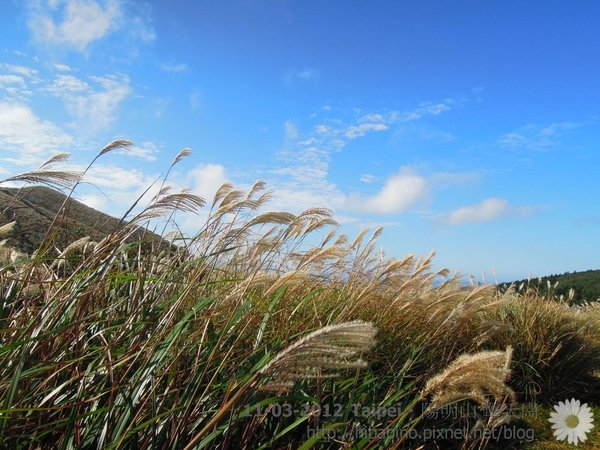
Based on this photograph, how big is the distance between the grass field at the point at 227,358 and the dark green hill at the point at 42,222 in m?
0.23

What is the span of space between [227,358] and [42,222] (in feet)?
7.81

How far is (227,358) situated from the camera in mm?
2168

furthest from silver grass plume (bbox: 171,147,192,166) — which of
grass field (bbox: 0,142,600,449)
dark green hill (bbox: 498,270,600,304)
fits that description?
dark green hill (bbox: 498,270,600,304)

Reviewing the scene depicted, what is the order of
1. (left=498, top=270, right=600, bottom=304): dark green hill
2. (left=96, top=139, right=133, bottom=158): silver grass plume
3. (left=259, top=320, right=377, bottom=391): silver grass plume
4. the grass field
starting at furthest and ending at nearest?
(left=498, top=270, right=600, bottom=304): dark green hill < (left=96, top=139, right=133, bottom=158): silver grass plume < the grass field < (left=259, top=320, right=377, bottom=391): silver grass plume

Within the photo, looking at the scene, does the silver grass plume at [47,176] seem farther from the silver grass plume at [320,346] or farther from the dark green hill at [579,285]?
the dark green hill at [579,285]

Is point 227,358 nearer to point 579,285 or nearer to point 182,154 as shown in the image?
point 182,154

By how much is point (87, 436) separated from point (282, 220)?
47.9 inches

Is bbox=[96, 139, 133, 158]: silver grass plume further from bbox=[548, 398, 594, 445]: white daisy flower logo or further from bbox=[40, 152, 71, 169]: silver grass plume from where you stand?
bbox=[548, 398, 594, 445]: white daisy flower logo

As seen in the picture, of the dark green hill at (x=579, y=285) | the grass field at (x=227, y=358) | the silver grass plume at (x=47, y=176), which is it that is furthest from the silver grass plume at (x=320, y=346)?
the dark green hill at (x=579, y=285)

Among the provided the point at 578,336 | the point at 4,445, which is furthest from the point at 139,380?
the point at 578,336

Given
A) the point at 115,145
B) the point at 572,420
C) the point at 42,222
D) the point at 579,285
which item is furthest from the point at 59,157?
the point at 579,285

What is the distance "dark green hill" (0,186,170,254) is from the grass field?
0.75 feet

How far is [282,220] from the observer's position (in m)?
2.35

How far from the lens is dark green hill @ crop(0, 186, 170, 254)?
2858 millimetres
